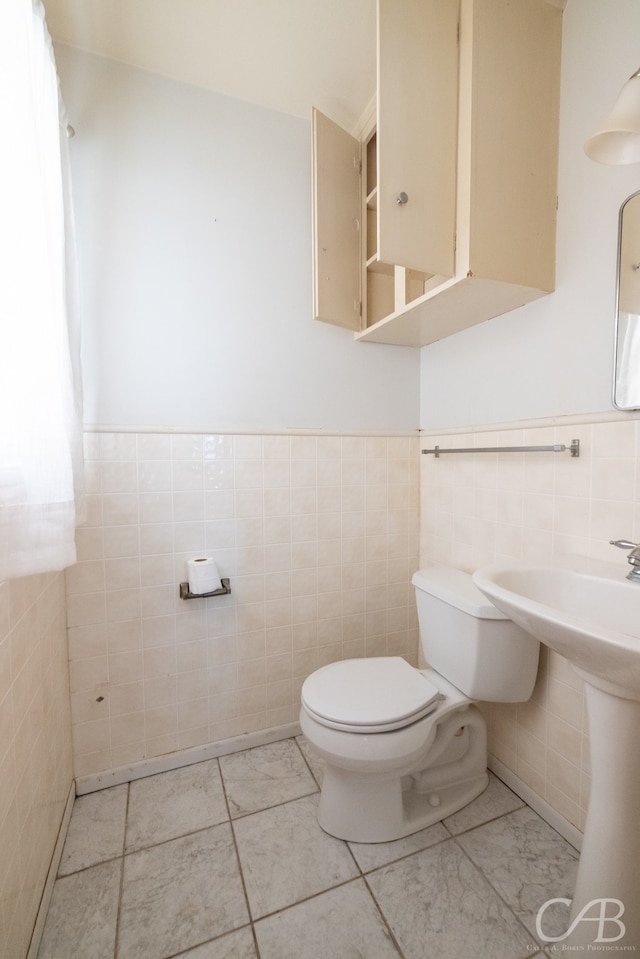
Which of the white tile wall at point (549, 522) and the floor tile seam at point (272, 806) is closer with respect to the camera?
the white tile wall at point (549, 522)

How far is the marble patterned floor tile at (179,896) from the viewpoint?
938 mm

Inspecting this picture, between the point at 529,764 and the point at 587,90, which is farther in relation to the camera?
the point at 529,764

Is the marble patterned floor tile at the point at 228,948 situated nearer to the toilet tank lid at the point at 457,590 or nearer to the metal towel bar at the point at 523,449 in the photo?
the toilet tank lid at the point at 457,590

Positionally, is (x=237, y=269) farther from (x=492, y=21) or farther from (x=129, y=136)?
(x=492, y=21)

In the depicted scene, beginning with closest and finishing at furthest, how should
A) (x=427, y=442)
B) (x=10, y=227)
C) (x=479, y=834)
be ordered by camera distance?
(x=10, y=227) → (x=479, y=834) → (x=427, y=442)

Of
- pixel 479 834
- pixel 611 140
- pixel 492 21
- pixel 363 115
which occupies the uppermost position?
pixel 363 115

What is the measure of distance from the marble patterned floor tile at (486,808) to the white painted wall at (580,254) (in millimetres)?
1266

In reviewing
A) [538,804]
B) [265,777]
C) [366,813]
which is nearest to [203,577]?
[265,777]

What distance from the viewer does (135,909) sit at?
100 cm

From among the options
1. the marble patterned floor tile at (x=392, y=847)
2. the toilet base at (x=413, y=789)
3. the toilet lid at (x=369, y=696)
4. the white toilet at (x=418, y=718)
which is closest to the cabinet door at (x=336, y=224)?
the white toilet at (x=418, y=718)

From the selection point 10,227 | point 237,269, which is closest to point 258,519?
point 237,269

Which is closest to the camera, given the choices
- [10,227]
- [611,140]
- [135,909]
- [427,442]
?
[10,227]

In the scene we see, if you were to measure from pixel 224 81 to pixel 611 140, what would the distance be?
1269 mm

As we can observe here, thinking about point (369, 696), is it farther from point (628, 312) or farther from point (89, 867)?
point (628, 312)
